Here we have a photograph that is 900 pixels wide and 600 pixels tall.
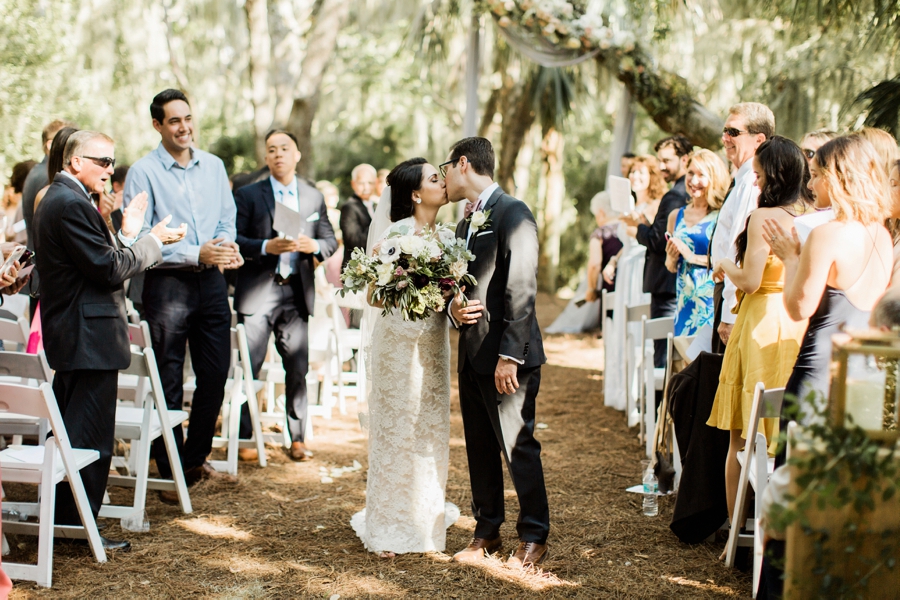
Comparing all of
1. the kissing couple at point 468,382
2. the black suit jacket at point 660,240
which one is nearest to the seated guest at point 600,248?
the black suit jacket at point 660,240

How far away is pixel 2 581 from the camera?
3000 millimetres

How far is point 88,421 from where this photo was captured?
418 cm

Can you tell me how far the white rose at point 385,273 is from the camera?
3838 mm

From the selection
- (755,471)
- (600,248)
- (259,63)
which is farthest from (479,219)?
(259,63)

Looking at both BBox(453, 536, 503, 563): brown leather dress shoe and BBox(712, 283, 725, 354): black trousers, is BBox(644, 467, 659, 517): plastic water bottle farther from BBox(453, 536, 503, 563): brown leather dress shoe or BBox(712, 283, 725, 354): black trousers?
BBox(453, 536, 503, 563): brown leather dress shoe

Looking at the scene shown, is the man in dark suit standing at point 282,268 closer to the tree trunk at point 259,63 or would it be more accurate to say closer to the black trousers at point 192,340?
the black trousers at point 192,340

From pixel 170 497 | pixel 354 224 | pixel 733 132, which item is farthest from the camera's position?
pixel 354 224

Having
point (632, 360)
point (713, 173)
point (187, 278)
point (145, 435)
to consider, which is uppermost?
point (713, 173)

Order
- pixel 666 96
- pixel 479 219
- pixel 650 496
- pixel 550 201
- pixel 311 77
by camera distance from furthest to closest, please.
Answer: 1. pixel 550 201
2. pixel 311 77
3. pixel 666 96
4. pixel 650 496
5. pixel 479 219

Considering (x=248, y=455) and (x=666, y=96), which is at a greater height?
(x=666, y=96)

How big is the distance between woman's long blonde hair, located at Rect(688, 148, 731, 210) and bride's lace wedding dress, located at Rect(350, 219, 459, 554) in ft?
7.62

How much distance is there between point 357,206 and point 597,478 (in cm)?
382

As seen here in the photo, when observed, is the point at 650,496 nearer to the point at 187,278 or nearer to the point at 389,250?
the point at 389,250

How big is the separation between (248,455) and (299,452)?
0.37 meters
